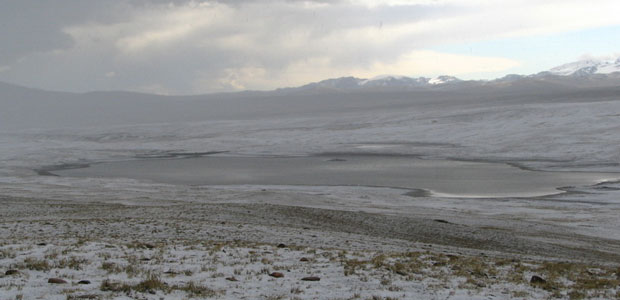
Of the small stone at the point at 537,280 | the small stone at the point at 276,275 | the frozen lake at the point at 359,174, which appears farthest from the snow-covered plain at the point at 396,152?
the frozen lake at the point at 359,174

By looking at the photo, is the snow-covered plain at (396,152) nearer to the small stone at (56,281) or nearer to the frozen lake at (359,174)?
the small stone at (56,281)

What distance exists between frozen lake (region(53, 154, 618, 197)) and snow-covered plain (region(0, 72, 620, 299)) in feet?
8.97

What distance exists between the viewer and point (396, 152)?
59.8 m

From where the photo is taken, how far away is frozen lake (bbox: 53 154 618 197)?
3525cm

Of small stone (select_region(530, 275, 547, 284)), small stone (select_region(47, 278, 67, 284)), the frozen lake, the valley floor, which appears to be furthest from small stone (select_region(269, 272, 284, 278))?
the frozen lake

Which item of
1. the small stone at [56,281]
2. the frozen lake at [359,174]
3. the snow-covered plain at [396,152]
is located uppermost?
the small stone at [56,281]

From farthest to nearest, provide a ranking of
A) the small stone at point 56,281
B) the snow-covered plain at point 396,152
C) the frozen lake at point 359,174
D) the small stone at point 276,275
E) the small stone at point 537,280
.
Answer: the frozen lake at point 359,174
the snow-covered plain at point 396,152
the small stone at point 537,280
the small stone at point 276,275
the small stone at point 56,281

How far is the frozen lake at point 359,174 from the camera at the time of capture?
35250 millimetres

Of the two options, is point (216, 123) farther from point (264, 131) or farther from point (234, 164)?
point (234, 164)

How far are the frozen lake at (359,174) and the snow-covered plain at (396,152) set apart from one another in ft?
8.97

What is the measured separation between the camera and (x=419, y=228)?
60.6 feet

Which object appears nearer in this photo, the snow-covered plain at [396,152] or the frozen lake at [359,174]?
the snow-covered plain at [396,152]

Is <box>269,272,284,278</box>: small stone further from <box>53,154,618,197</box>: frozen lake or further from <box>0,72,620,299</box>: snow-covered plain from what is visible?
<box>53,154,618,197</box>: frozen lake

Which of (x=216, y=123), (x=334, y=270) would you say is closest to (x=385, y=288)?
(x=334, y=270)
